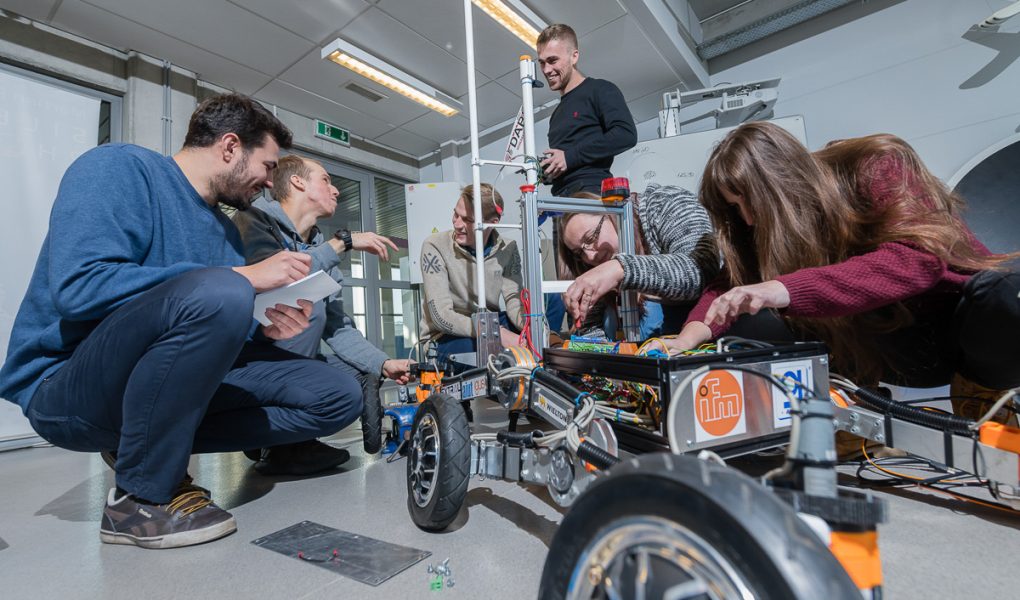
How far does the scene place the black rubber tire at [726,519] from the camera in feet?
1.00

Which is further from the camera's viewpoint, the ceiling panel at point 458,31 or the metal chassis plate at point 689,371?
the ceiling panel at point 458,31

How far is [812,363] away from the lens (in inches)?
35.4

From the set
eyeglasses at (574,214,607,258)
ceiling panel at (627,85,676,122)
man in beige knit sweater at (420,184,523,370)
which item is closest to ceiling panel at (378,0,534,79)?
ceiling panel at (627,85,676,122)

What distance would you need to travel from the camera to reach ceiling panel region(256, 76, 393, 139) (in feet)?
12.9

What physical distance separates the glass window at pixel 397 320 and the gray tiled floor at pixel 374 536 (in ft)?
12.1

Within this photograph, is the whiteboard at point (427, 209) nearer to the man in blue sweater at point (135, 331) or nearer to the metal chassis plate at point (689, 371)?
the man in blue sweater at point (135, 331)

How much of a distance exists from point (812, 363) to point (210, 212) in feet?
4.73

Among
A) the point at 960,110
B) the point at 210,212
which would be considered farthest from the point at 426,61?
the point at 960,110

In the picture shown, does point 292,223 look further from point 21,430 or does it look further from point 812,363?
point 21,430

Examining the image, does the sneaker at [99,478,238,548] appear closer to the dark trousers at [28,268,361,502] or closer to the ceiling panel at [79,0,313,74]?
the dark trousers at [28,268,361,502]

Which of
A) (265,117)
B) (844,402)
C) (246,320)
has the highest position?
(265,117)

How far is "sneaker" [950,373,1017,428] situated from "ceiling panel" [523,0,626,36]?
2.85m

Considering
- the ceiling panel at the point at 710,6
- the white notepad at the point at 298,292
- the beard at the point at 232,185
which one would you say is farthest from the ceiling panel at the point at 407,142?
the white notepad at the point at 298,292

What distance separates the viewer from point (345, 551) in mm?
857
